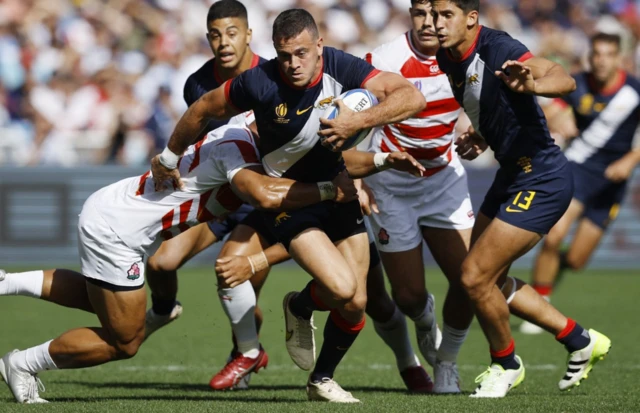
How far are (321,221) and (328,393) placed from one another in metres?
1.16

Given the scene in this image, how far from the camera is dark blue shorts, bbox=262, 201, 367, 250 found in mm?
6785

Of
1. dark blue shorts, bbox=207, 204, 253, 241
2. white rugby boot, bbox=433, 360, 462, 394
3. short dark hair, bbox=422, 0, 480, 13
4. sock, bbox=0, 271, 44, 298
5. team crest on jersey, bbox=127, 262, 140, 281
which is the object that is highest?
short dark hair, bbox=422, 0, 480, 13

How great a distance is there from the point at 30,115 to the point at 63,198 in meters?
2.65

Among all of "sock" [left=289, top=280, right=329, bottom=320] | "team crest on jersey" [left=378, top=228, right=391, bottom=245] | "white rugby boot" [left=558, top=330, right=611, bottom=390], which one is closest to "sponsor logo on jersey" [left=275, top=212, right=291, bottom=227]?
"sock" [left=289, top=280, right=329, bottom=320]

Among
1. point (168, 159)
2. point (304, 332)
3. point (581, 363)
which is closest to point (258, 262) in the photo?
point (304, 332)

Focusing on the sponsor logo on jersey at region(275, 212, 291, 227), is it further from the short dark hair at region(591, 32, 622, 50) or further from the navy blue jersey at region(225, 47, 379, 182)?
the short dark hair at region(591, 32, 622, 50)

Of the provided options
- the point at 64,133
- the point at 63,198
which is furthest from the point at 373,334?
the point at 64,133

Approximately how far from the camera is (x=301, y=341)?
7242 mm

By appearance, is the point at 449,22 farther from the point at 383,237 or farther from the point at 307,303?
the point at 307,303

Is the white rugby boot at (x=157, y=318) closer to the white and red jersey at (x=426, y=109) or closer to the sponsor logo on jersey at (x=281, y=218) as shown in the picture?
the sponsor logo on jersey at (x=281, y=218)

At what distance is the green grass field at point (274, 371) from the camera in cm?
655

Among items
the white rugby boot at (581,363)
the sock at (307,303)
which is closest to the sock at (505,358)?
the white rugby boot at (581,363)

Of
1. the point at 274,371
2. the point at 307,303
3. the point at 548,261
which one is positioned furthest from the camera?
the point at 548,261

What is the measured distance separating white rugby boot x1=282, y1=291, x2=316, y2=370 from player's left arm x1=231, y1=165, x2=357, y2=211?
3.11ft
